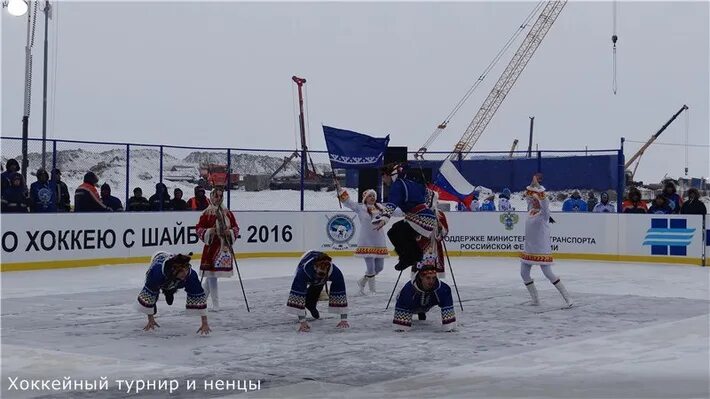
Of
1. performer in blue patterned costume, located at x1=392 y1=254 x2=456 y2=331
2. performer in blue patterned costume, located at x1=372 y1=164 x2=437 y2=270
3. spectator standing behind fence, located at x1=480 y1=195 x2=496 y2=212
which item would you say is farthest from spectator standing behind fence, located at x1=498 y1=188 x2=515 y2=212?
performer in blue patterned costume, located at x1=392 y1=254 x2=456 y2=331

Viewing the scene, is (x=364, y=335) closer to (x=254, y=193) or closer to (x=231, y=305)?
(x=231, y=305)

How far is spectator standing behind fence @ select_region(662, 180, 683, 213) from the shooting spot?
2409 centimetres

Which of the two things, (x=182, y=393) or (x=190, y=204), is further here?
(x=190, y=204)

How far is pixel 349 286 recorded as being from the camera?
1762cm

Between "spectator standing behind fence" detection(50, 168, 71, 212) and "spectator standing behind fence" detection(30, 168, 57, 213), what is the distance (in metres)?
0.19

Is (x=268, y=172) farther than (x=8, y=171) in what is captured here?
Yes

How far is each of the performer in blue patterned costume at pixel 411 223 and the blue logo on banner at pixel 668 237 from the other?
1234 centimetres

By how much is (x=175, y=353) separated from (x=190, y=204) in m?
13.8

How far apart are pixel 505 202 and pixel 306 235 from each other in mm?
5129

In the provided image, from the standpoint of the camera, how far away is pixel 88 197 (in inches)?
848

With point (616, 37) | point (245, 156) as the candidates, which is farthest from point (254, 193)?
point (616, 37)

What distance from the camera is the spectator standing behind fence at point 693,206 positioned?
77.7 ft

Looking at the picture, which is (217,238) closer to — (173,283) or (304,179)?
(173,283)

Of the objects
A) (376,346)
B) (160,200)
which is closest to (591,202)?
(160,200)
